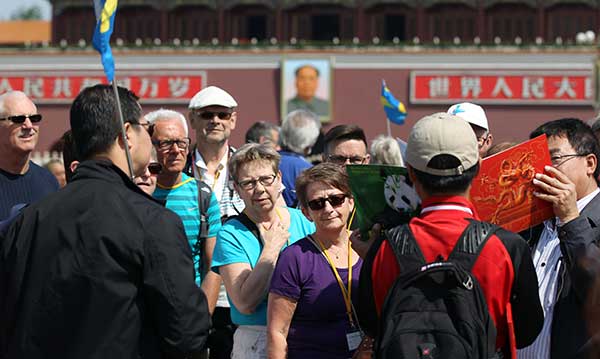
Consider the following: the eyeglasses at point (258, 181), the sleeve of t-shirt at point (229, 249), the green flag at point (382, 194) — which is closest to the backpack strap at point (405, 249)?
the green flag at point (382, 194)

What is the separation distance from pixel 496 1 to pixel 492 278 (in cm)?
2756

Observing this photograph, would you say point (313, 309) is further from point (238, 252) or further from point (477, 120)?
point (477, 120)

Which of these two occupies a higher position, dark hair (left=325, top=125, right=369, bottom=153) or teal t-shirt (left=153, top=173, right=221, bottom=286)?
dark hair (left=325, top=125, right=369, bottom=153)

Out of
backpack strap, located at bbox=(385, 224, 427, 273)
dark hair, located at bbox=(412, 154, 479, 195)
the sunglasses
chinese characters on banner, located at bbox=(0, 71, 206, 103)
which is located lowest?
backpack strap, located at bbox=(385, 224, 427, 273)

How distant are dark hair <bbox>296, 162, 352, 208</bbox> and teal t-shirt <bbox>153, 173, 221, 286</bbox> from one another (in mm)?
1279

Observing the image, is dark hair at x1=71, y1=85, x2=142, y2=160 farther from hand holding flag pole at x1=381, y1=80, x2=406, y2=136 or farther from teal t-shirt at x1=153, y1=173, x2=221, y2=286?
hand holding flag pole at x1=381, y1=80, x2=406, y2=136

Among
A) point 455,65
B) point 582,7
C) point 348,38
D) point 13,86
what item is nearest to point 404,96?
point 455,65

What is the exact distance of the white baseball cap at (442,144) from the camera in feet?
11.0

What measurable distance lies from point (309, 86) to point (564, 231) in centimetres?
2285

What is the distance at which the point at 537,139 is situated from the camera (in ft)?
13.0

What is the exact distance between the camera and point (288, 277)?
427 centimetres

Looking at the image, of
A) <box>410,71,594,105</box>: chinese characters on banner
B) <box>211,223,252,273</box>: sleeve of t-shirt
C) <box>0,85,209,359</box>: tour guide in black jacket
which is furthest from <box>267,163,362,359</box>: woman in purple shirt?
<box>410,71,594,105</box>: chinese characters on banner

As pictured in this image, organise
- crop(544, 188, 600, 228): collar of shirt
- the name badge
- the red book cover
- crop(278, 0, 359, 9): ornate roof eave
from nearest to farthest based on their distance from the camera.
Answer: the red book cover, the name badge, crop(544, 188, 600, 228): collar of shirt, crop(278, 0, 359, 9): ornate roof eave

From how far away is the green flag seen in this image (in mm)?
3684
